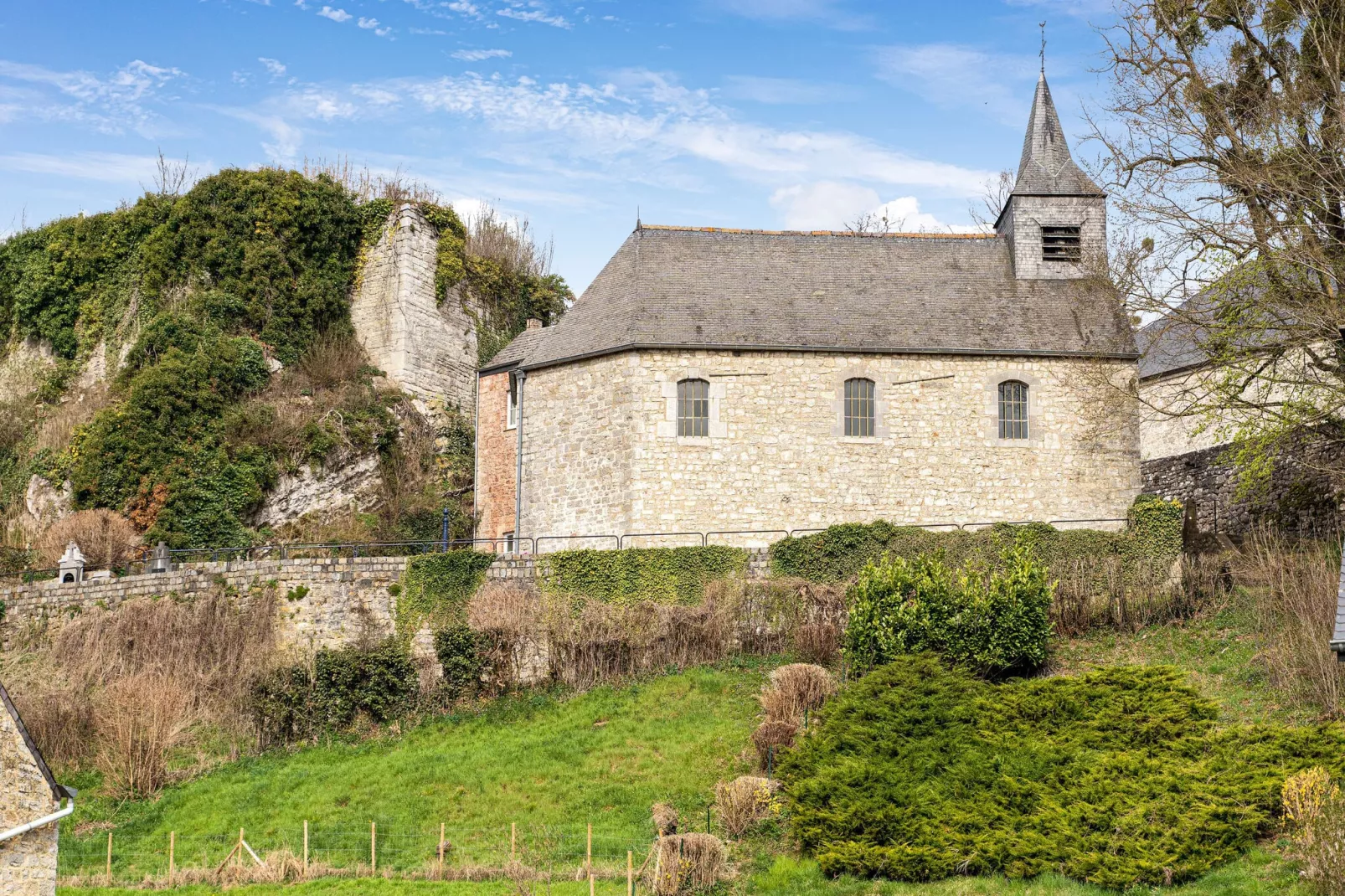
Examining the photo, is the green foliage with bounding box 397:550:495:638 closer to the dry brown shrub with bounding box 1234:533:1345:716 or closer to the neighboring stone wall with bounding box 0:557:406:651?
the neighboring stone wall with bounding box 0:557:406:651

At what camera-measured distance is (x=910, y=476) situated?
23.9 metres

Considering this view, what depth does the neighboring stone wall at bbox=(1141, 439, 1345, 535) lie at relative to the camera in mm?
21062

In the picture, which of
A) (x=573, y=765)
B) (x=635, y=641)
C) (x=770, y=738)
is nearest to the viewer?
(x=770, y=738)

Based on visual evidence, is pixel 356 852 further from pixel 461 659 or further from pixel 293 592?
pixel 293 592

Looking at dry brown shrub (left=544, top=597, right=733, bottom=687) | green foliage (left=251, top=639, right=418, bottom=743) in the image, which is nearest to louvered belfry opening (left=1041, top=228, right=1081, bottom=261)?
dry brown shrub (left=544, top=597, right=733, bottom=687)

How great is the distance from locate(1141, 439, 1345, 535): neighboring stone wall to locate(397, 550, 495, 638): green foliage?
37.7 ft

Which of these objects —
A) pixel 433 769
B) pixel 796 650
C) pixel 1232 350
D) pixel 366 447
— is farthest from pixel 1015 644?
pixel 366 447

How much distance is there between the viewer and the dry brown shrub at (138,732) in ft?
61.6

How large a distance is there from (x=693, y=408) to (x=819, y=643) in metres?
5.40

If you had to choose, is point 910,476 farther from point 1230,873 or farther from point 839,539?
point 1230,873

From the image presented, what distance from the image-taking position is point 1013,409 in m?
24.3

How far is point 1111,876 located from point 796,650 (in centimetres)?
824

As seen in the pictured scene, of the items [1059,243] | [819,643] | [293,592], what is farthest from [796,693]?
[1059,243]

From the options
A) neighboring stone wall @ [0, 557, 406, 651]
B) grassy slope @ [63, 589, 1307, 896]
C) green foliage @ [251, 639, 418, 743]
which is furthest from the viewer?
neighboring stone wall @ [0, 557, 406, 651]
